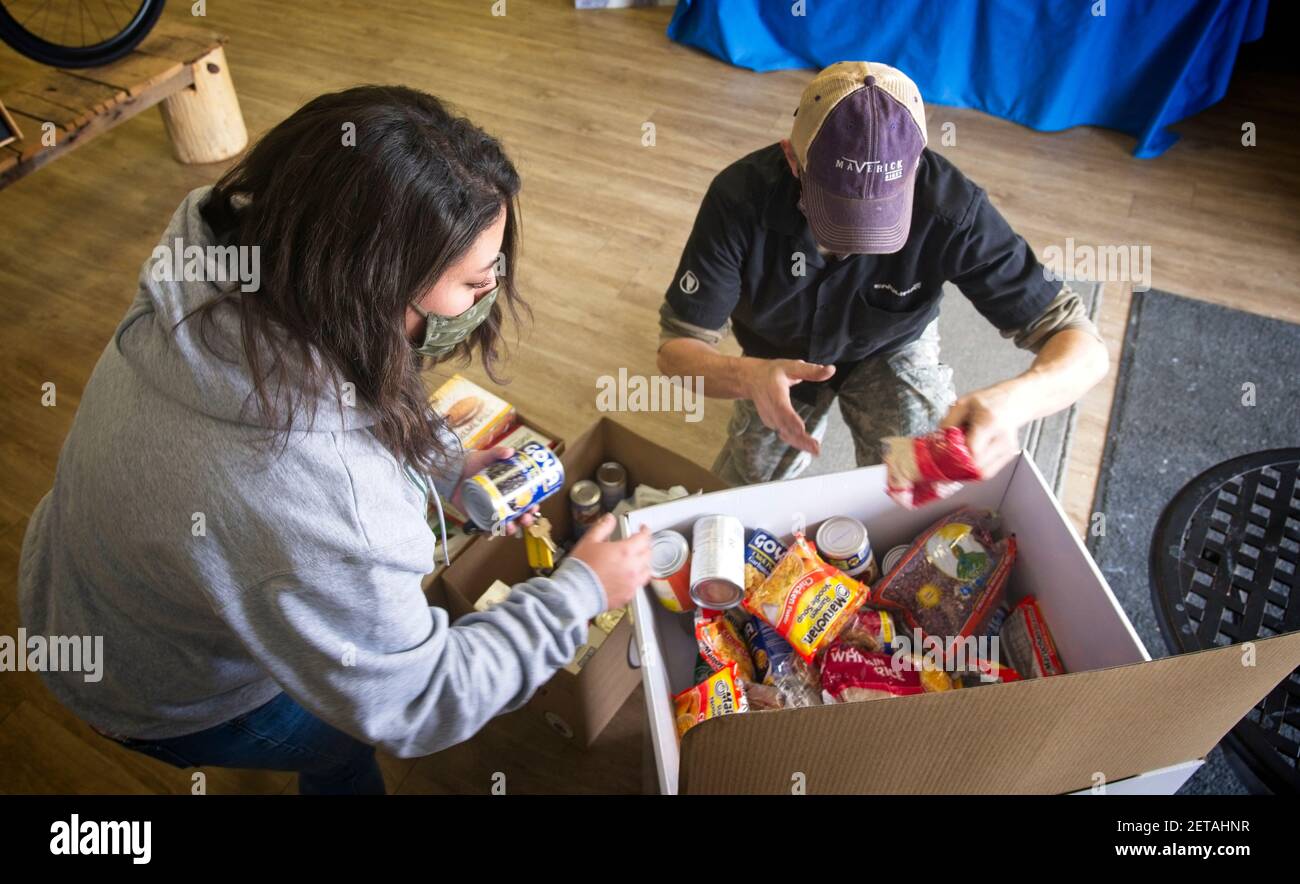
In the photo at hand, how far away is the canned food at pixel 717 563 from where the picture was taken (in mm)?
1106

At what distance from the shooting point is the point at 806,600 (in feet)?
3.65

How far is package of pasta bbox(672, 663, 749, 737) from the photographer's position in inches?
40.0

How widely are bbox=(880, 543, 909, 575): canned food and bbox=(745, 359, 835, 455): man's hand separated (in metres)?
0.18

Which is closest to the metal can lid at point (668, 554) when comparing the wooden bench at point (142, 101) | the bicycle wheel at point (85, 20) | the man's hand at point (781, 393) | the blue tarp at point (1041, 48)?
the man's hand at point (781, 393)

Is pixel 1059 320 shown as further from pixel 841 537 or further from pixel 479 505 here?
pixel 479 505

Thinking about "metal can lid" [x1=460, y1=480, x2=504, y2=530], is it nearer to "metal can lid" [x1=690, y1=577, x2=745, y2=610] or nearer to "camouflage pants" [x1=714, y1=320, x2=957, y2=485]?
"metal can lid" [x1=690, y1=577, x2=745, y2=610]

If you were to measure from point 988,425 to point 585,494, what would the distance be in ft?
2.66

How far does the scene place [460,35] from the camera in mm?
3689

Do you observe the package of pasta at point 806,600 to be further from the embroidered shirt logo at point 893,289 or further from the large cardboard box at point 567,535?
the embroidered shirt logo at point 893,289

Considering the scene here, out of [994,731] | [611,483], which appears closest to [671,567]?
[994,731]

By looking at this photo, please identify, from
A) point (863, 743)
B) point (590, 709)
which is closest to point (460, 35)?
point (590, 709)

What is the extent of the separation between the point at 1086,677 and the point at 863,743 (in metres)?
0.21
